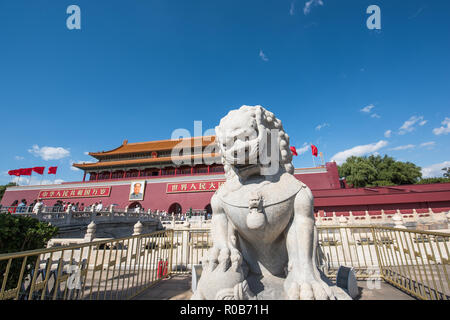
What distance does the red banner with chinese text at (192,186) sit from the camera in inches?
787

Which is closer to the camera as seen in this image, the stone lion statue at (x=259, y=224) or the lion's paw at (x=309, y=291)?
→ the lion's paw at (x=309, y=291)

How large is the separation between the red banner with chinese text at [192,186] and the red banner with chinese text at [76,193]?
6613mm

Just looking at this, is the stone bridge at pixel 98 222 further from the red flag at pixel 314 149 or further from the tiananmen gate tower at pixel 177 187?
the red flag at pixel 314 149

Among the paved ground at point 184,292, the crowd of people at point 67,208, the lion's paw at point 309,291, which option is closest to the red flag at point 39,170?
the crowd of people at point 67,208

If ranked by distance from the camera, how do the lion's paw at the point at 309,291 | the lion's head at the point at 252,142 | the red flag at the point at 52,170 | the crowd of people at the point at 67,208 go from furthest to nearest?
the red flag at the point at 52,170, the crowd of people at the point at 67,208, the lion's head at the point at 252,142, the lion's paw at the point at 309,291

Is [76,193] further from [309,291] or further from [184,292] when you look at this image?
[309,291]

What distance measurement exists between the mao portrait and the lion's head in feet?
68.3

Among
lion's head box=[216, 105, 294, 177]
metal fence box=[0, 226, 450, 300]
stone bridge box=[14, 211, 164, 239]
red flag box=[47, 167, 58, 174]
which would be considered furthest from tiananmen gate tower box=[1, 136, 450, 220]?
lion's head box=[216, 105, 294, 177]

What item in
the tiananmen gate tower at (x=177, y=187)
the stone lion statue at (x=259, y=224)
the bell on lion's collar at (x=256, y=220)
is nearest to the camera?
the stone lion statue at (x=259, y=224)
